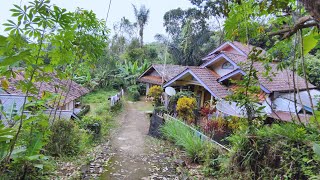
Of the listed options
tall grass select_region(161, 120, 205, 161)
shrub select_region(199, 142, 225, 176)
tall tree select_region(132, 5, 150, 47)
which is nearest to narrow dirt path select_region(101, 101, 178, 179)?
tall grass select_region(161, 120, 205, 161)

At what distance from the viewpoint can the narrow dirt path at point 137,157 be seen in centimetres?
615

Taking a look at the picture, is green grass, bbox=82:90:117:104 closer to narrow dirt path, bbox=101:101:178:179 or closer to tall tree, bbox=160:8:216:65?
tall tree, bbox=160:8:216:65

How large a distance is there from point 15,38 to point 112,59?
25160mm

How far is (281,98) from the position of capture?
442 inches

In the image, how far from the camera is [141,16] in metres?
32.4

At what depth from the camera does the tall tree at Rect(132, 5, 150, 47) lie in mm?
32031

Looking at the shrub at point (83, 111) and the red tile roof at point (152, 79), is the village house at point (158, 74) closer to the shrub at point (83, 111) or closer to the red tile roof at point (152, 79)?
the red tile roof at point (152, 79)

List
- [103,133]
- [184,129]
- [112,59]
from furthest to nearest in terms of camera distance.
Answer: [112,59] < [103,133] < [184,129]

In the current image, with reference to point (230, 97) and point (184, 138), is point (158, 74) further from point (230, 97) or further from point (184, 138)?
point (230, 97)

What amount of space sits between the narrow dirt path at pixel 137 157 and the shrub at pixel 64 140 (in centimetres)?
122

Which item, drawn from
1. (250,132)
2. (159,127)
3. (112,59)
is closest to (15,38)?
(250,132)

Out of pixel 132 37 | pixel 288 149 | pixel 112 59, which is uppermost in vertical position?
pixel 132 37

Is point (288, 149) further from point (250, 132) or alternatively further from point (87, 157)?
point (87, 157)

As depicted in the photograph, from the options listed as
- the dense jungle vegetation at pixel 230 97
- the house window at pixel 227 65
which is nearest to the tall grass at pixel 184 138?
the dense jungle vegetation at pixel 230 97
